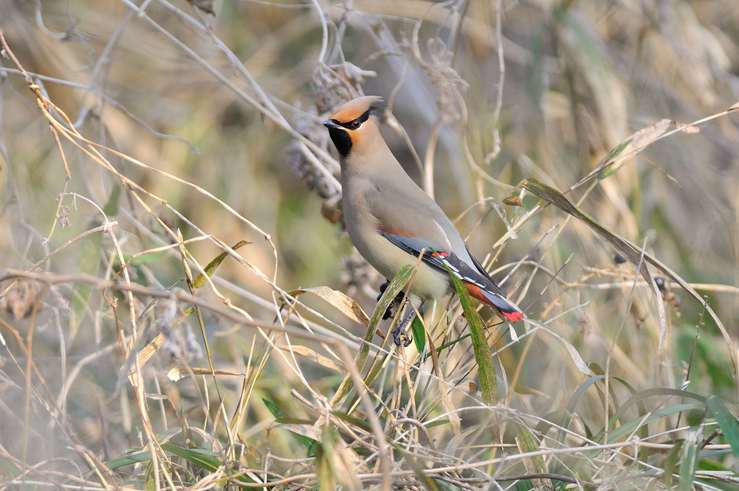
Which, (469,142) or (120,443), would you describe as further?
(469,142)

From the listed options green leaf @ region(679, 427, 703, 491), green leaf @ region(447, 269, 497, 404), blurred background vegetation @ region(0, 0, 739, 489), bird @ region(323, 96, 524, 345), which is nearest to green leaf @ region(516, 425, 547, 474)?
blurred background vegetation @ region(0, 0, 739, 489)

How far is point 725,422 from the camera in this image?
2178 millimetres

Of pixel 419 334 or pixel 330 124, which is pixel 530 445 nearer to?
pixel 419 334

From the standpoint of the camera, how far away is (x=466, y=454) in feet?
8.48

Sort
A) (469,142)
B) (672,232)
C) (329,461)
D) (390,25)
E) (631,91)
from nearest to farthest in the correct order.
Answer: (329,461)
(469,142)
(672,232)
(631,91)
(390,25)

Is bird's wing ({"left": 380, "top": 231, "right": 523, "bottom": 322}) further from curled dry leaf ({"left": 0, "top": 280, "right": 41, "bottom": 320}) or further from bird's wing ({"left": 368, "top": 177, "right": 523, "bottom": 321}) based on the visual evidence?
curled dry leaf ({"left": 0, "top": 280, "right": 41, "bottom": 320})

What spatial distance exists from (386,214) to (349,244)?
4.59 feet

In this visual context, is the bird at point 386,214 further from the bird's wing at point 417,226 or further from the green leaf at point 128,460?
the green leaf at point 128,460

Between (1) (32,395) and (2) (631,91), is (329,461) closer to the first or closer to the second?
(1) (32,395)

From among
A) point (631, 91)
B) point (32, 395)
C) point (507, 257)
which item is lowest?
point (507, 257)

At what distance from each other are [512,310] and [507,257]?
2081mm

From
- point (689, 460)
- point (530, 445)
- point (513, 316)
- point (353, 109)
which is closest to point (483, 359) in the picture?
point (530, 445)

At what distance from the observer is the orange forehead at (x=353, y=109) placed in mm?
3283

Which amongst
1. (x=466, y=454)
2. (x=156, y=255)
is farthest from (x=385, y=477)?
(x=156, y=255)
